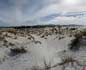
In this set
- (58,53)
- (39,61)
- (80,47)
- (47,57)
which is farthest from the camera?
(80,47)

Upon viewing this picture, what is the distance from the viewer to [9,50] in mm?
9438

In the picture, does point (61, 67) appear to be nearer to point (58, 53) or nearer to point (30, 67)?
point (30, 67)

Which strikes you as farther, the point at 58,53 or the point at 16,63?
the point at 58,53

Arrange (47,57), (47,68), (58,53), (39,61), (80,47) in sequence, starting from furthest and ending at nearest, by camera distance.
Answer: (80,47)
(58,53)
(47,57)
(39,61)
(47,68)

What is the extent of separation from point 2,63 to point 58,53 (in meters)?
2.34

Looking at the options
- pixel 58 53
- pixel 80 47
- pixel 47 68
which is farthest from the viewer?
pixel 80 47

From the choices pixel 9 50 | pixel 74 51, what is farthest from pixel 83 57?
pixel 9 50

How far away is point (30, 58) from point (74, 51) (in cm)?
189

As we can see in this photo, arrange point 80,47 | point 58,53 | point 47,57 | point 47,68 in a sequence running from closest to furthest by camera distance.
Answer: point 47,68
point 47,57
point 58,53
point 80,47

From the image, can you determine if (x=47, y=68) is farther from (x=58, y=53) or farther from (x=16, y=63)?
(x=58, y=53)

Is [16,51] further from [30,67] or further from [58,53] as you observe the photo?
[30,67]

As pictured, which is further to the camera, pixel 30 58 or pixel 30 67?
pixel 30 58

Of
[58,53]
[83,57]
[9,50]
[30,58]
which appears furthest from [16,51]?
[83,57]

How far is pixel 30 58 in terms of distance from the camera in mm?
7922
